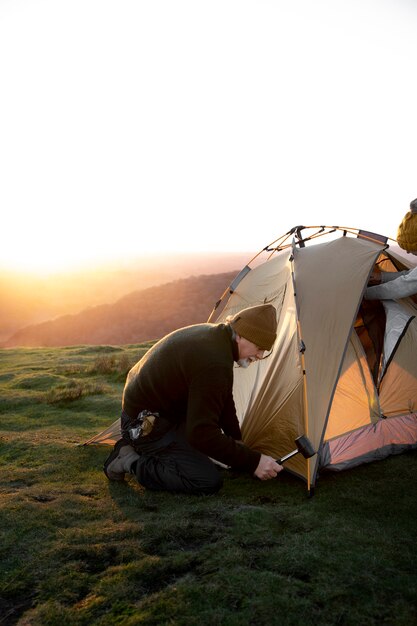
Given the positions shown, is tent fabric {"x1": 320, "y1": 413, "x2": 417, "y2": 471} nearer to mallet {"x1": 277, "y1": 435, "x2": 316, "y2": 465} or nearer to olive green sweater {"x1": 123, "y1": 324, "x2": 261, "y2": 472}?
mallet {"x1": 277, "y1": 435, "x2": 316, "y2": 465}

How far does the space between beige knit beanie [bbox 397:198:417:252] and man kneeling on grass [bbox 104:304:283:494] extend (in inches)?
103

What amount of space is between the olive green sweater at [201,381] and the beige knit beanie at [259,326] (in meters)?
0.20

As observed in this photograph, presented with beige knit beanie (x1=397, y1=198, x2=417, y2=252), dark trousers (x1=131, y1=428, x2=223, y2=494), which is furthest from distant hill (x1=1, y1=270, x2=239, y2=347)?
dark trousers (x1=131, y1=428, x2=223, y2=494)

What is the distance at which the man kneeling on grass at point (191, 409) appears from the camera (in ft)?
14.7

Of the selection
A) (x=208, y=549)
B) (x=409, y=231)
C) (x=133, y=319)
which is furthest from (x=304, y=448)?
(x=133, y=319)

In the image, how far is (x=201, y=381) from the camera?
4453 mm

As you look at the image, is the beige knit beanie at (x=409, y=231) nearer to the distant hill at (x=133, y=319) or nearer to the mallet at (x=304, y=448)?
the mallet at (x=304, y=448)

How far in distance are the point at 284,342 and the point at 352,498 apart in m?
1.93

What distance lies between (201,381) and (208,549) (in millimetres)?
1369

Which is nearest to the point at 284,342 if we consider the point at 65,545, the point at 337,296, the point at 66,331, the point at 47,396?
the point at 337,296

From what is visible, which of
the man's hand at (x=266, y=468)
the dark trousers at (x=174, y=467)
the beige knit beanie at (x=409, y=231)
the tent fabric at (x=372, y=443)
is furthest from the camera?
the beige knit beanie at (x=409, y=231)

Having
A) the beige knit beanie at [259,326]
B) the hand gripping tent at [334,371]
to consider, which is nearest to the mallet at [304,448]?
the hand gripping tent at [334,371]

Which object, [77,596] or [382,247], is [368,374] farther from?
[77,596]

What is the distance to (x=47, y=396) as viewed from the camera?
10.1 m
